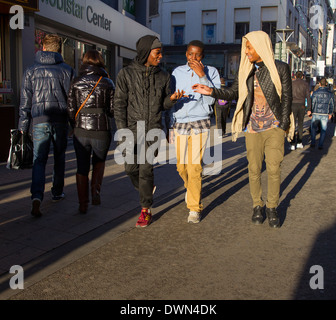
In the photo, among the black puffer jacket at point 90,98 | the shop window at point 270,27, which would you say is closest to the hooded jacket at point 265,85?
the black puffer jacket at point 90,98

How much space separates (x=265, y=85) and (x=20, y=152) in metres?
2.76

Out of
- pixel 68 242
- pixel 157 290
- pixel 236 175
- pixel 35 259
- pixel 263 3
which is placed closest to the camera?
pixel 157 290

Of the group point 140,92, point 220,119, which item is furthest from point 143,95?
point 220,119

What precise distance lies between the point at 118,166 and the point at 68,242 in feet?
12.9

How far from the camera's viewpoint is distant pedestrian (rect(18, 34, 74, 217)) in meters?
4.77

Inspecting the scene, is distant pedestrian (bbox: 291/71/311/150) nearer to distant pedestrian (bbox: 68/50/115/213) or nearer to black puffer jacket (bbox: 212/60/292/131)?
black puffer jacket (bbox: 212/60/292/131)

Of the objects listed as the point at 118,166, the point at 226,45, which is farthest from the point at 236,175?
the point at 226,45

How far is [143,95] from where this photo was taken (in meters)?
4.30

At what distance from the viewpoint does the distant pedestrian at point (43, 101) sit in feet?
15.6

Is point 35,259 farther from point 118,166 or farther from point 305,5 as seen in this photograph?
point 305,5

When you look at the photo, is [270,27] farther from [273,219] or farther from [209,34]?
[273,219]

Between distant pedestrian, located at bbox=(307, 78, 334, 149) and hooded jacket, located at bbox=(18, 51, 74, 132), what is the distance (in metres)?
8.28

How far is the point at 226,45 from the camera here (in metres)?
33.8

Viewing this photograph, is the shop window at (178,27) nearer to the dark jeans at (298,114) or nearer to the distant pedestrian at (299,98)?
the distant pedestrian at (299,98)
